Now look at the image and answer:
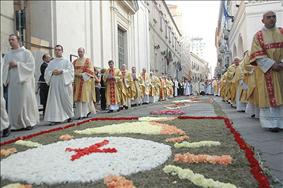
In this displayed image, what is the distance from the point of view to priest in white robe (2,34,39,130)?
113 cm

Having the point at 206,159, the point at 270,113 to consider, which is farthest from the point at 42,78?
the point at 270,113

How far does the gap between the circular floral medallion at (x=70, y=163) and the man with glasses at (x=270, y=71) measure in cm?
422

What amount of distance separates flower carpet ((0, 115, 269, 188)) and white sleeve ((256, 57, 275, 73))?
2194 mm

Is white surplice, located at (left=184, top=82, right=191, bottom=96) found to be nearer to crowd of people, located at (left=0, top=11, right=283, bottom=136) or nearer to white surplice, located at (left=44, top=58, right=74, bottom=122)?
crowd of people, located at (left=0, top=11, right=283, bottom=136)

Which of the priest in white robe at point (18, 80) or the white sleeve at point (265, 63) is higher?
the white sleeve at point (265, 63)

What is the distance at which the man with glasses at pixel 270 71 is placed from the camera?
227 inches

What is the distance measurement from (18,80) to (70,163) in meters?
0.33

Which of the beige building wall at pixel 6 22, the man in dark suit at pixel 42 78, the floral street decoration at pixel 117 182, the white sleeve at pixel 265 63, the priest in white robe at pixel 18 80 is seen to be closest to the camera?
the beige building wall at pixel 6 22

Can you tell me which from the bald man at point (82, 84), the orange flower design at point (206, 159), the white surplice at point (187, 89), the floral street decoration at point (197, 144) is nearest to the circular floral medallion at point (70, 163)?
the orange flower design at point (206, 159)

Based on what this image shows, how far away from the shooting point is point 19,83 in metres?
1.33

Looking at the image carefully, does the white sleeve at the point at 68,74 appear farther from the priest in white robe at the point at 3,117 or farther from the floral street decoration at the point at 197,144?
the priest in white robe at the point at 3,117

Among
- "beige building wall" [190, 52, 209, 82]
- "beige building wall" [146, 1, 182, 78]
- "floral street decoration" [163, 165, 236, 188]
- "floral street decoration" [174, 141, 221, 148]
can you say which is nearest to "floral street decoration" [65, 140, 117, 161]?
"floral street decoration" [163, 165, 236, 188]

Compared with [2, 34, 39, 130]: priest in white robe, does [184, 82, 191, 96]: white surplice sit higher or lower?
lower

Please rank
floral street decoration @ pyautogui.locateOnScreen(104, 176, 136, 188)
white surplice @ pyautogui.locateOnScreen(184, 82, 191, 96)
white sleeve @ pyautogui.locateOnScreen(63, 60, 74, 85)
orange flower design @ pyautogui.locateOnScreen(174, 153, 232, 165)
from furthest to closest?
white surplice @ pyautogui.locateOnScreen(184, 82, 191, 96) → white sleeve @ pyautogui.locateOnScreen(63, 60, 74, 85) → orange flower design @ pyautogui.locateOnScreen(174, 153, 232, 165) → floral street decoration @ pyautogui.locateOnScreen(104, 176, 136, 188)
